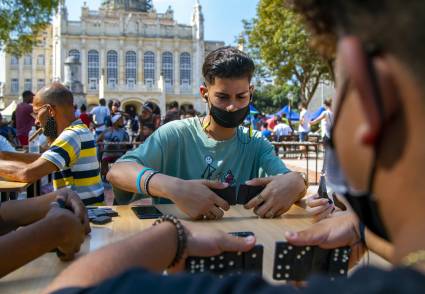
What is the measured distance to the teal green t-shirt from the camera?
8.32ft

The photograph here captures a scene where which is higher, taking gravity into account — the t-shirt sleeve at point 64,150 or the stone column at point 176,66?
the stone column at point 176,66

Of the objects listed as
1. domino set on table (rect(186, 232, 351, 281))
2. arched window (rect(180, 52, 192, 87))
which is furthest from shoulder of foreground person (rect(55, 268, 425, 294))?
arched window (rect(180, 52, 192, 87))

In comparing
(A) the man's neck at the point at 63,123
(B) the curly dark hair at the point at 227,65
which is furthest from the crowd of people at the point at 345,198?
(A) the man's neck at the point at 63,123

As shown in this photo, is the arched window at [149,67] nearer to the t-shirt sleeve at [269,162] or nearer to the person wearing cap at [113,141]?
the person wearing cap at [113,141]

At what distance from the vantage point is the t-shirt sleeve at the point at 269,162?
99.7 inches

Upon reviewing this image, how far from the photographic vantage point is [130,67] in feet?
197

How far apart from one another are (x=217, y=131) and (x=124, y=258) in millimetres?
1784

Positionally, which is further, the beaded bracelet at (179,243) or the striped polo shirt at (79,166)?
the striped polo shirt at (79,166)

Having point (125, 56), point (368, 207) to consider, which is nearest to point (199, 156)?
point (368, 207)

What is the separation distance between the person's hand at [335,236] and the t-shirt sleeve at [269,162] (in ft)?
3.70

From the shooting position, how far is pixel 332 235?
1234mm

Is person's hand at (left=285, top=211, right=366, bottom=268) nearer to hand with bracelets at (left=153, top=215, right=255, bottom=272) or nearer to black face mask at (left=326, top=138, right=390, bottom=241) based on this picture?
hand with bracelets at (left=153, top=215, right=255, bottom=272)

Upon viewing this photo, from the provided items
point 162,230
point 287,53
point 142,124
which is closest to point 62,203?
point 162,230

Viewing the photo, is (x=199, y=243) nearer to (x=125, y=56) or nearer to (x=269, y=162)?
(x=269, y=162)
